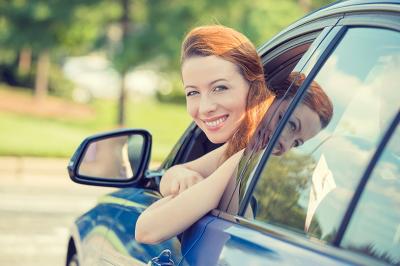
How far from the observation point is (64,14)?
82.8 feet

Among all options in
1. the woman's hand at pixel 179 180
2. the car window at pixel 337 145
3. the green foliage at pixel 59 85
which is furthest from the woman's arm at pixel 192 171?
the green foliage at pixel 59 85

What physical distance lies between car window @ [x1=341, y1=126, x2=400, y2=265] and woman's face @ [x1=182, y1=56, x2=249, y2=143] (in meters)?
0.86

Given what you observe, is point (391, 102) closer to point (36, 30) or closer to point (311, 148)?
point (311, 148)

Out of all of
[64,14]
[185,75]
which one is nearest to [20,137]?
[64,14]

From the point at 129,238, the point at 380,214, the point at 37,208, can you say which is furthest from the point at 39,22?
the point at 380,214

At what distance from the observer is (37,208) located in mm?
12961

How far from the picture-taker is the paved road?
9508 mm

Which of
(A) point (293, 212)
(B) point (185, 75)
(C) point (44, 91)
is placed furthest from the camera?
(C) point (44, 91)

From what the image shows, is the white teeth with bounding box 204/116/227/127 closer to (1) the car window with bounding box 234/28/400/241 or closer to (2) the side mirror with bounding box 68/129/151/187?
(1) the car window with bounding box 234/28/400/241

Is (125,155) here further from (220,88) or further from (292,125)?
(292,125)

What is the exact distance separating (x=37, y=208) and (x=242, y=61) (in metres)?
10.0

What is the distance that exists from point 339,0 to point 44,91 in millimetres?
34667

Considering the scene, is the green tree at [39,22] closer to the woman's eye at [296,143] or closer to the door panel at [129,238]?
the door panel at [129,238]

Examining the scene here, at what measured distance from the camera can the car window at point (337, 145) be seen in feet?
8.09
